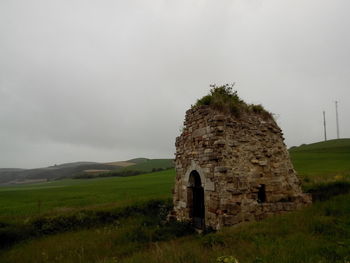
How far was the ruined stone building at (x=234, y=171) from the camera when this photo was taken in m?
8.54

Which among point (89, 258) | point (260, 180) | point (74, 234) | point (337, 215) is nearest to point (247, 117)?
point (260, 180)

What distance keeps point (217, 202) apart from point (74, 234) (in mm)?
6432

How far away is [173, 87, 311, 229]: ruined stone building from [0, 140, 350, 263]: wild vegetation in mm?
801

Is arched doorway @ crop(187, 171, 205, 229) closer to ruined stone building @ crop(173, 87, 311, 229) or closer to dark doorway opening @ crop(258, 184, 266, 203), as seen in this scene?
ruined stone building @ crop(173, 87, 311, 229)

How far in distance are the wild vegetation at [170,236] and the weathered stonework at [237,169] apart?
0.80 metres

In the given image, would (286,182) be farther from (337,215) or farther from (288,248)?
(288,248)

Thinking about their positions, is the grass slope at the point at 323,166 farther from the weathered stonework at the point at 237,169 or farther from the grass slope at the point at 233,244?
the grass slope at the point at 233,244

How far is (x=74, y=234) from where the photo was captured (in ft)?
37.2

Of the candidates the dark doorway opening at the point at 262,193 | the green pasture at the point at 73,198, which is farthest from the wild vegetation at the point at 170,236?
the green pasture at the point at 73,198

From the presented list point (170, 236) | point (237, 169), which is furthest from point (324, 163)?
point (170, 236)

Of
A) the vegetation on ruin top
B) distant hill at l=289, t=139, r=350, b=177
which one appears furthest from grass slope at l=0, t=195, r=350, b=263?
distant hill at l=289, t=139, r=350, b=177

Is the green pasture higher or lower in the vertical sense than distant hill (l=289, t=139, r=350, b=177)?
lower

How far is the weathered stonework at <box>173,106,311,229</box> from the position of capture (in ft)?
28.0

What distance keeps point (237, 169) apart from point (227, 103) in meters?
2.43
